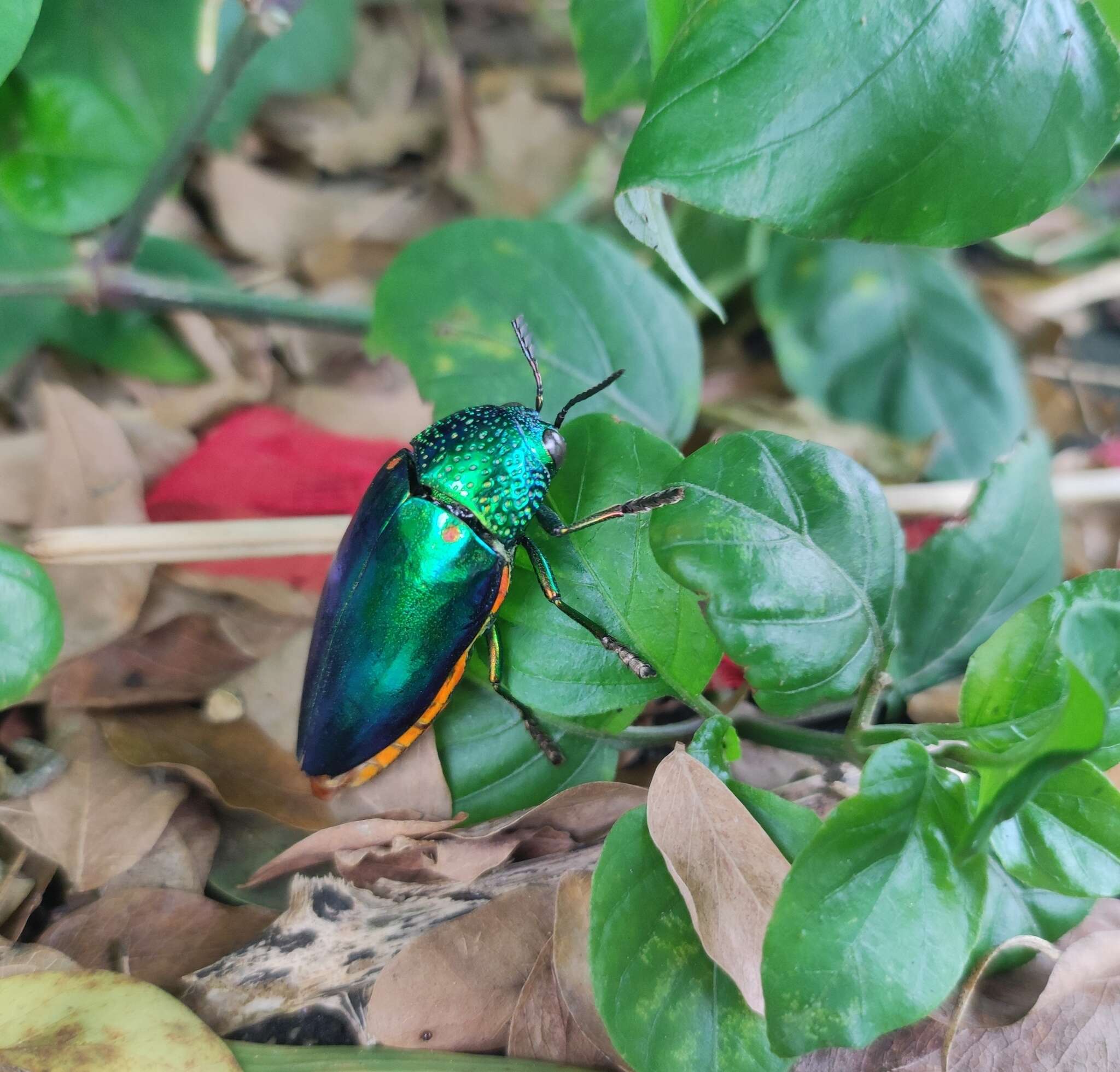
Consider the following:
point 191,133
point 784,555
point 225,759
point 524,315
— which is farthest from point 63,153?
point 784,555

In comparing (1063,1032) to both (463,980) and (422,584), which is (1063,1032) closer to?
(463,980)

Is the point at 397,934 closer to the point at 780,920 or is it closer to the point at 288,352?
the point at 780,920

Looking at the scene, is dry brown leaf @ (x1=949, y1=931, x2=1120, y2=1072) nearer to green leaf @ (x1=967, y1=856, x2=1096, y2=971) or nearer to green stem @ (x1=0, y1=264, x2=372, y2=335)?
green leaf @ (x1=967, y1=856, x2=1096, y2=971)

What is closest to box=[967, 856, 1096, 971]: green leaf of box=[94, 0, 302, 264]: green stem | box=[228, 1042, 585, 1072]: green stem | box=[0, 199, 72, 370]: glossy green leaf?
box=[228, 1042, 585, 1072]: green stem

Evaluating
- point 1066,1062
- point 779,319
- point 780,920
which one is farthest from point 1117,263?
point 780,920

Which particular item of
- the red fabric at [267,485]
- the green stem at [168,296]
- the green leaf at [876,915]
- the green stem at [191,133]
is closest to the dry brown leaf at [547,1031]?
the green leaf at [876,915]
